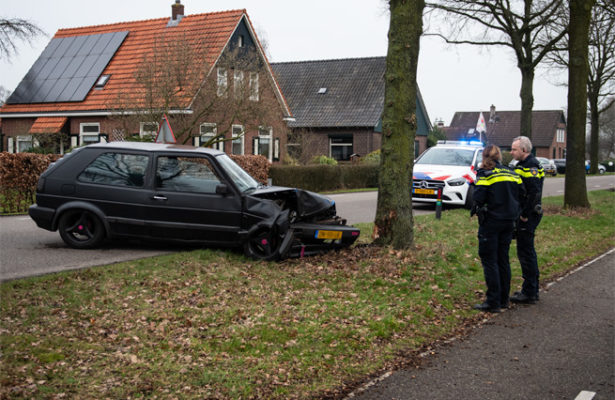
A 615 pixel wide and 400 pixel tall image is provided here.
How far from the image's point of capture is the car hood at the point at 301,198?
30.0 ft

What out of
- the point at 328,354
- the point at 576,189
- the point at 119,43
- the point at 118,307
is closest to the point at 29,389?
the point at 118,307

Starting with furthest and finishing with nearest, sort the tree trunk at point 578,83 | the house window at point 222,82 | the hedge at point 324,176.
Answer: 1. the hedge at point 324,176
2. the house window at point 222,82
3. the tree trunk at point 578,83

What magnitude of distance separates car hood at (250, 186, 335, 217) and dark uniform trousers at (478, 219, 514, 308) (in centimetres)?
263

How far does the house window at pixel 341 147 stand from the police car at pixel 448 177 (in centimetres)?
2301

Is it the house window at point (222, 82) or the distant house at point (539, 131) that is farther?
the distant house at point (539, 131)

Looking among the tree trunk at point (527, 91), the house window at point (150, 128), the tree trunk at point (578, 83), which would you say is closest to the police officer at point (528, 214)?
the tree trunk at point (578, 83)

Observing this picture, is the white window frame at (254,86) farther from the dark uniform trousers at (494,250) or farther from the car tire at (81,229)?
the dark uniform trousers at (494,250)

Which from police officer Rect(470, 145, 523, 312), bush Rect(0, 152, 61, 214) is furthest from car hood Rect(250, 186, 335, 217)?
bush Rect(0, 152, 61, 214)

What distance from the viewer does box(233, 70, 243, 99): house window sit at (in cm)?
2225

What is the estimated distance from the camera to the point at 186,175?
9406 mm

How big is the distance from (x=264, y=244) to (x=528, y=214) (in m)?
3.51

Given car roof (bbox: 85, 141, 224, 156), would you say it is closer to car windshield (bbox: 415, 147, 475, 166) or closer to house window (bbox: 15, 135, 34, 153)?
car windshield (bbox: 415, 147, 475, 166)

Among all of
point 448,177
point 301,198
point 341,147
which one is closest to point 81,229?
point 301,198

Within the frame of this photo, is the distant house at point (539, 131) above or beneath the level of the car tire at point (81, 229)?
above
